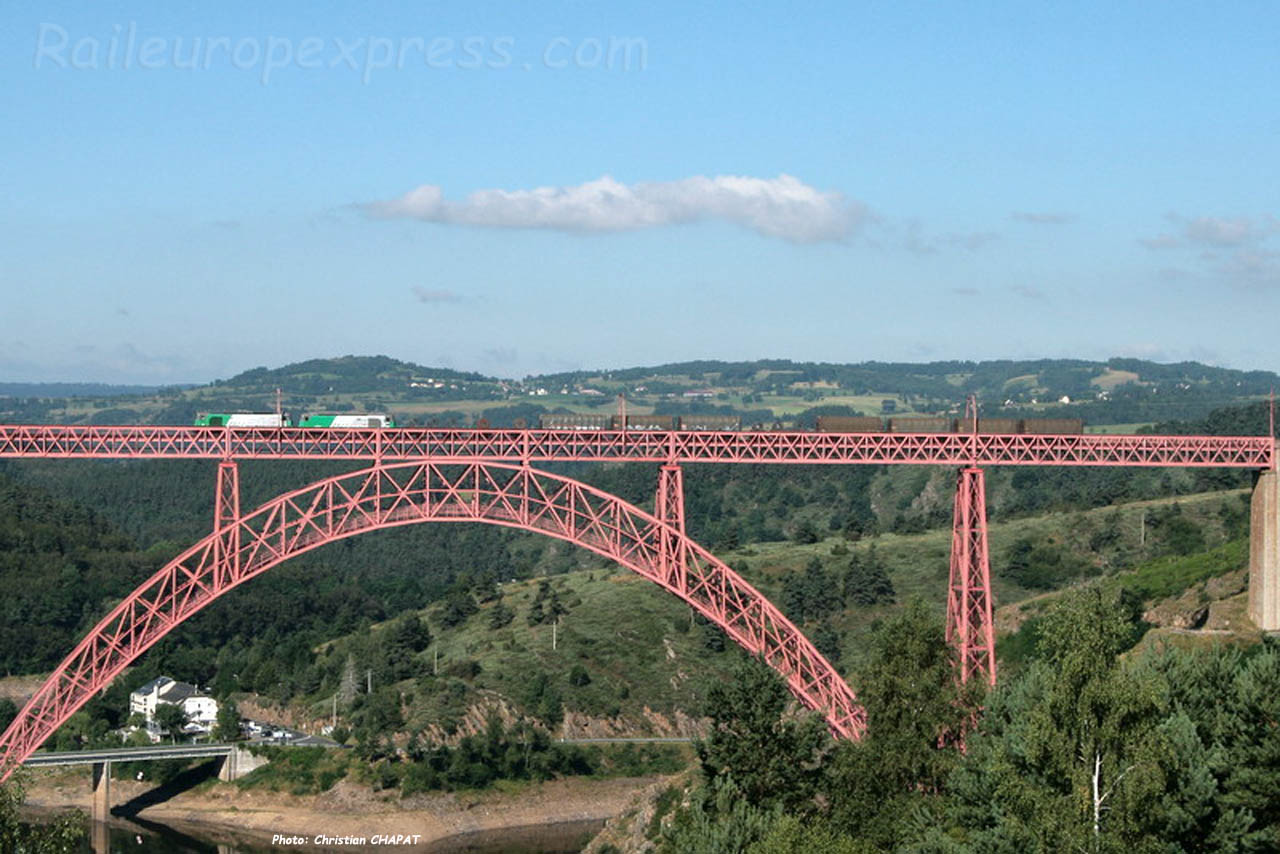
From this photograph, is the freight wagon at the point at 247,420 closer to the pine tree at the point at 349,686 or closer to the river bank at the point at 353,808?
the river bank at the point at 353,808

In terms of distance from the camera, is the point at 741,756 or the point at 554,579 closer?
the point at 741,756

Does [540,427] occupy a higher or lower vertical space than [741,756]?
higher

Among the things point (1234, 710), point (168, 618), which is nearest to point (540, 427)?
point (168, 618)

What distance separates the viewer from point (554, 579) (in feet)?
454

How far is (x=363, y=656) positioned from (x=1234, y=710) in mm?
79078

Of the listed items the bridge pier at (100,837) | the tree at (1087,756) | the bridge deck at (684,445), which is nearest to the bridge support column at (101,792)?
the bridge pier at (100,837)

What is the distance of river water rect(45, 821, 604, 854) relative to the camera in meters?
90.6

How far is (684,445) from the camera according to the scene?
232 feet

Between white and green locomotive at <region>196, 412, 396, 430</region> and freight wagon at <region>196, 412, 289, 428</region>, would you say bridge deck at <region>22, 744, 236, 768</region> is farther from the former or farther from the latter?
freight wagon at <region>196, 412, 289, 428</region>

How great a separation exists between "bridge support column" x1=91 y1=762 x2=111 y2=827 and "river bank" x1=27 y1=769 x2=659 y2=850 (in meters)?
1.45

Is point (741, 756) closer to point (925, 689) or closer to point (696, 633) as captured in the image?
point (925, 689)

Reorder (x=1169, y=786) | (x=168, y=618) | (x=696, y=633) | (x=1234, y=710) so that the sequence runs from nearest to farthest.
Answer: (x=1169, y=786), (x=1234, y=710), (x=168, y=618), (x=696, y=633)

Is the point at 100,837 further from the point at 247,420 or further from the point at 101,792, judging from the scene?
the point at 247,420

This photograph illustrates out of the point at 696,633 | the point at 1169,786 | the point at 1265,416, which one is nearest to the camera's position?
the point at 1169,786
